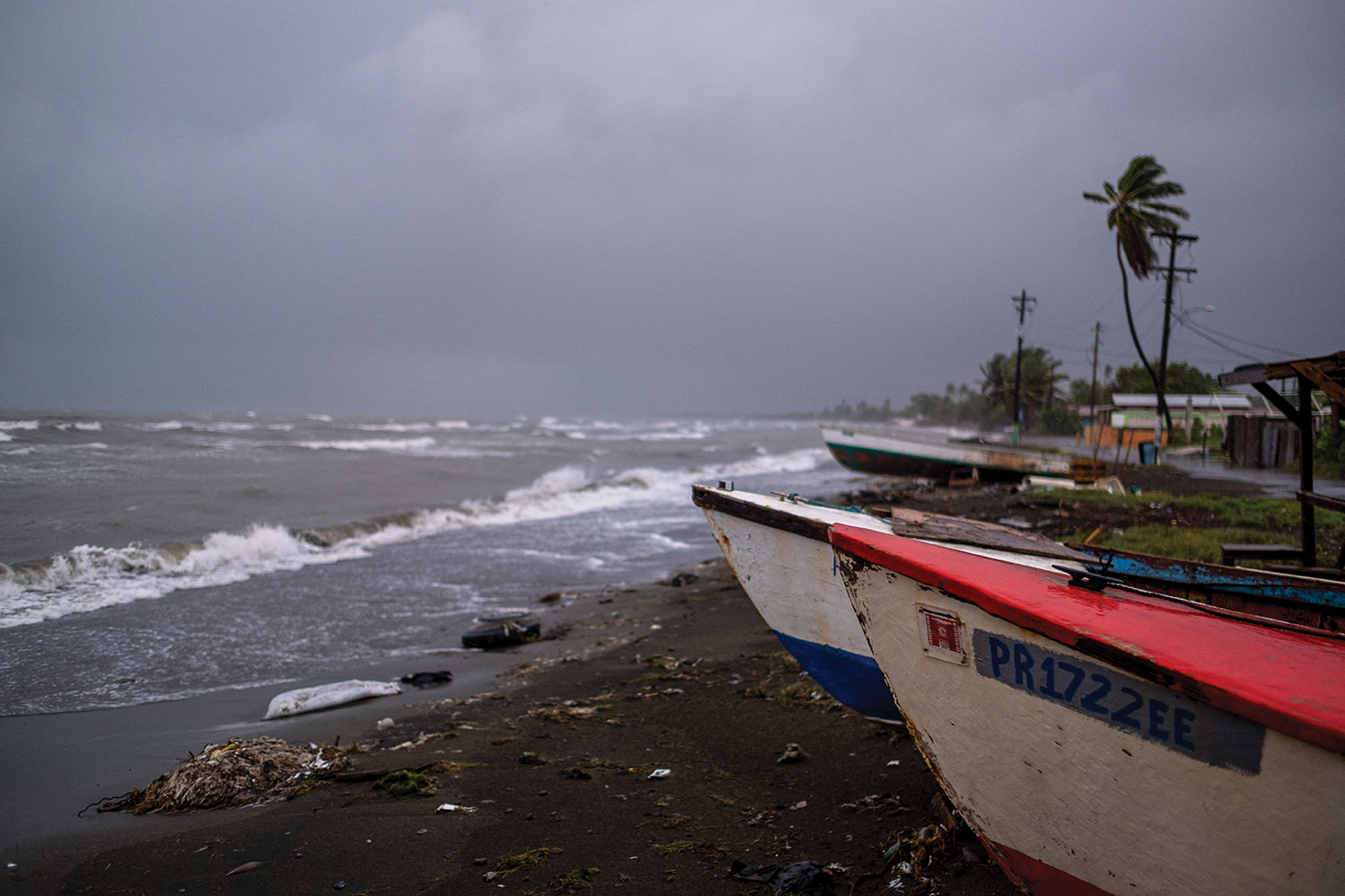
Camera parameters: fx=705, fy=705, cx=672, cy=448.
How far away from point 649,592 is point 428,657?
3.68 metres

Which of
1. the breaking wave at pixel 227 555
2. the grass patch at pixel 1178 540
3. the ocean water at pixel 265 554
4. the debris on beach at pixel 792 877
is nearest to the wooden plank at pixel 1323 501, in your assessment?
the grass patch at pixel 1178 540

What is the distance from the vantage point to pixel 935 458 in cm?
2339

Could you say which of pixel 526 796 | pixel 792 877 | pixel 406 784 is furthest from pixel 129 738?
pixel 792 877

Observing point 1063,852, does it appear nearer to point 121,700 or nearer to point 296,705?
point 296,705

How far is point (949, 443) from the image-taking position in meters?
23.7

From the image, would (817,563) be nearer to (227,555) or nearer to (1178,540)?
(1178,540)

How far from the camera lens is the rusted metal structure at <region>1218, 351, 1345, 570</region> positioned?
5.17m

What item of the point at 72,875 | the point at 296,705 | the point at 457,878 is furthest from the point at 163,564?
the point at 457,878

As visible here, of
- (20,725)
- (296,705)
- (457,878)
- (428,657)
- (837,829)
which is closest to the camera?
(457,878)

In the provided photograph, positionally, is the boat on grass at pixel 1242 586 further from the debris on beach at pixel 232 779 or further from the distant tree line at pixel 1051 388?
the distant tree line at pixel 1051 388

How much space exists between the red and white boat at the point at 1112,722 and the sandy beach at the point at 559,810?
2.02 feet

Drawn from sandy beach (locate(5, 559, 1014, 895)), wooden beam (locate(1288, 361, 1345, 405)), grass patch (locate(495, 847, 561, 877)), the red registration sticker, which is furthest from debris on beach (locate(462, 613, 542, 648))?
wooden beam (locate(1288, 361, 1345, 405))

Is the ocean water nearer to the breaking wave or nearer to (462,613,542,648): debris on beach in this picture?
the breaking wave

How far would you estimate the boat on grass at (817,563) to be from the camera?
13.9ft
